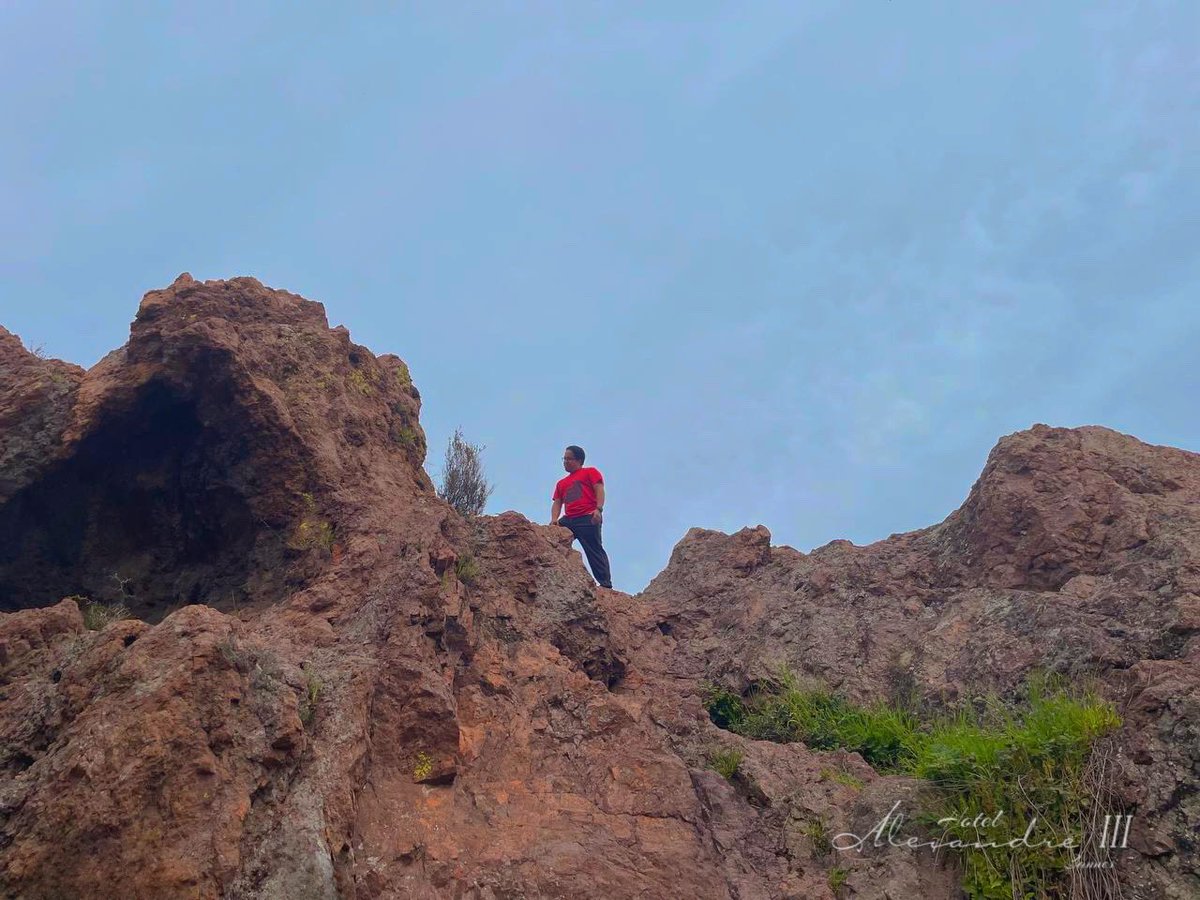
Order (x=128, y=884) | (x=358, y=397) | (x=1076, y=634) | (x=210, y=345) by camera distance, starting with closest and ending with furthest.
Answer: (x=128, y=884), (x=1076, y=634), (x=210, y=345), (x=358, y=397)

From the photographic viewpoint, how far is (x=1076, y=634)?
6434 millimetres

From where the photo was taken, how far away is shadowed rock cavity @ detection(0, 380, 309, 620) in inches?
288

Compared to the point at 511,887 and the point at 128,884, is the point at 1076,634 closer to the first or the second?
the point at 511,887

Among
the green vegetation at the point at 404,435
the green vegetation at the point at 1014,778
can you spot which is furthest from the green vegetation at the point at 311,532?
the green vegetation at the point at 1014,778

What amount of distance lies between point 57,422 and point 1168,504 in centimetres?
853

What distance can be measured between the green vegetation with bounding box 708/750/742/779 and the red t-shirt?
496cm

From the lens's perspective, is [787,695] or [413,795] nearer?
[413,795]

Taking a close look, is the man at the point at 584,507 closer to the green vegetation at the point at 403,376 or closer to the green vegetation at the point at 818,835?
the green vegetation at the point at 403,376

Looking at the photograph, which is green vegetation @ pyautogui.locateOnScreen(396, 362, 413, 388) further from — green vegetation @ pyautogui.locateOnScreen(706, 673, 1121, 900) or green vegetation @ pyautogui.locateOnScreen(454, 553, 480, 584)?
green vegetation @ pyautogui.locateOnScreen(706, 673, 1121, 900)

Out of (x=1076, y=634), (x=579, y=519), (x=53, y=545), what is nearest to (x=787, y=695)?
(x=1076, y=634)

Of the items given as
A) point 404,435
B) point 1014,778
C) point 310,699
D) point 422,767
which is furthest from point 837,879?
point 404,435

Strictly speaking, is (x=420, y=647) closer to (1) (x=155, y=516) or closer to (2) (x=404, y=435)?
(1) (x=155, y=516)

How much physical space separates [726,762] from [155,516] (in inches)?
190

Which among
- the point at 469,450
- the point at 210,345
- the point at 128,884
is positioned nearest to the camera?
the point at 128,884
